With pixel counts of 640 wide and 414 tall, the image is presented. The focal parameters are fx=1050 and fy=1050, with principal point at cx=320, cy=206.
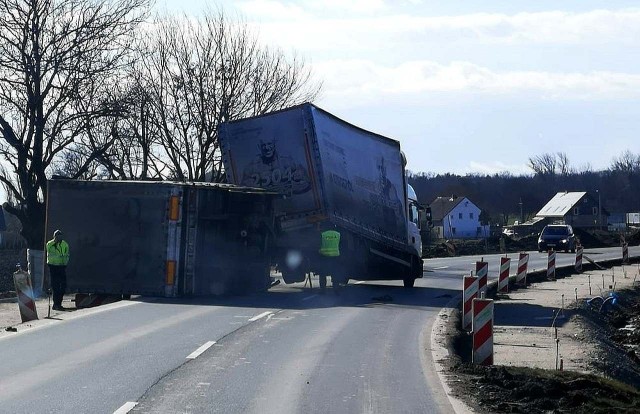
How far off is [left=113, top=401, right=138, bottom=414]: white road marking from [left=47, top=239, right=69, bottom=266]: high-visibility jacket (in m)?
12.4

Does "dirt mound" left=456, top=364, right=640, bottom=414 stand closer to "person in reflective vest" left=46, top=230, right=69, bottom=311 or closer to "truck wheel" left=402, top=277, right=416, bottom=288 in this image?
"person in reflective vest" left=46, top=230, right=69, bottom=311

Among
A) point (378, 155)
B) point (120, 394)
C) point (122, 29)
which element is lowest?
point (120, 394)

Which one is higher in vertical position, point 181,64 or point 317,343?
point 181,64

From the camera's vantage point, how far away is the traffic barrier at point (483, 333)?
46.4ft

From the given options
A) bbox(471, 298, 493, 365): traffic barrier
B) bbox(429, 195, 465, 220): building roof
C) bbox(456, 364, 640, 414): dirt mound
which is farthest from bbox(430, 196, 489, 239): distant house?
bbox(456, 364, 640, 414): dirt mound

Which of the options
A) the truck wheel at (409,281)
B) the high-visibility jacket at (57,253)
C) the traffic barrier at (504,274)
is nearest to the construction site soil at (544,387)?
the high-visibility jacket at (57,253)

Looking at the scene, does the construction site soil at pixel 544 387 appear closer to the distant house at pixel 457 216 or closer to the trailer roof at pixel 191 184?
the trailer roof at pixel 191 184

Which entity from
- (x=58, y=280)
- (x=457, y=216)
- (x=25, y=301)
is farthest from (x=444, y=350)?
(x=457, y=216)

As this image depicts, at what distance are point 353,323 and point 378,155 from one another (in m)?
9.86

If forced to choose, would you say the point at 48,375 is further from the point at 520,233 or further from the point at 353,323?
the point at 520,233

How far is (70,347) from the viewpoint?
1480 cm

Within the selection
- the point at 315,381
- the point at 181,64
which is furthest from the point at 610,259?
the point at 315,381

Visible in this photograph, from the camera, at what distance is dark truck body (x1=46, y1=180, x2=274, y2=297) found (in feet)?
77.3

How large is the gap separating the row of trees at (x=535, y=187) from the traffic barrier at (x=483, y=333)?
125 meters
